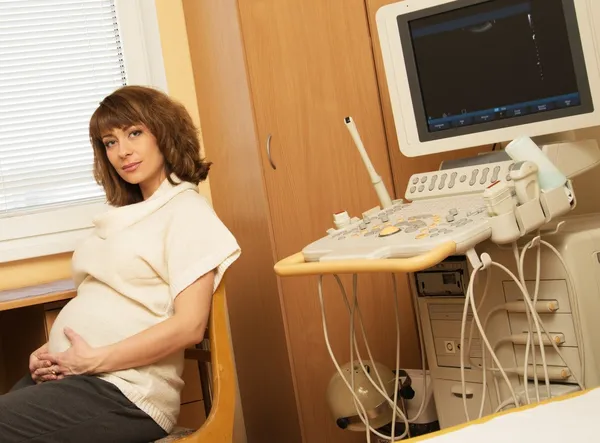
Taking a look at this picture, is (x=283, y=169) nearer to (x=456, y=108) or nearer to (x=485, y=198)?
(x=456, y=108)

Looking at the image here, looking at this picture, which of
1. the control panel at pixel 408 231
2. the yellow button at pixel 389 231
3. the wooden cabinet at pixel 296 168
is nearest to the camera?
the control panel at pixel 408 231

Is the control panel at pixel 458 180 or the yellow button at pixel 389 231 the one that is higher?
the control panel at pixel 458 180

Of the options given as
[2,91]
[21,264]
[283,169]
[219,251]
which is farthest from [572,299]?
[2,91]

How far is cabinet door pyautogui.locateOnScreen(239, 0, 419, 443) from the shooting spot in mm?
2262

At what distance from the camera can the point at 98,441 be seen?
63.1 inches

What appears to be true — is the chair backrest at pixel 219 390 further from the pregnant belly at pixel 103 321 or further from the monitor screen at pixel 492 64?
the monitor screen at pixel 492 64

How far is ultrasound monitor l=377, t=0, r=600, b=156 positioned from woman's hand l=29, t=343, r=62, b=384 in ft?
3.24

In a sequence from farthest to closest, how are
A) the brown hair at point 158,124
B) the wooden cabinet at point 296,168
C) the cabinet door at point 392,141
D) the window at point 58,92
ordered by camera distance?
1. the window at point 58,92
2. the cabinet door at point 392,141
3. the wooden cabinet at point 296,168
4. the brown hair at point 158,124

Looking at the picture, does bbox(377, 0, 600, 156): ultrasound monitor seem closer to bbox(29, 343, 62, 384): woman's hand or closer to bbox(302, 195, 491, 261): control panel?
bbox(302, 195, 491, 261): control panel

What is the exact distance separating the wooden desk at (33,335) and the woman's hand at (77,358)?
26 centimetres

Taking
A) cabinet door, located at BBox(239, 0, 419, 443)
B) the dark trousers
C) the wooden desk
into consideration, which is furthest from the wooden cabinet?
the dark trousers

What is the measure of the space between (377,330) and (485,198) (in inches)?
37.1

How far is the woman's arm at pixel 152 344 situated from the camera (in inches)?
65.4

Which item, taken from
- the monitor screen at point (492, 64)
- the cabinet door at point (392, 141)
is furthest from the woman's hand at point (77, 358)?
the cabinet door at point (392, 141)
